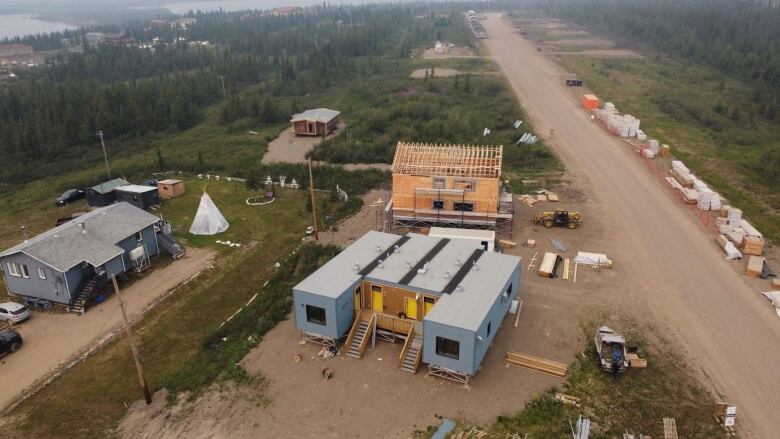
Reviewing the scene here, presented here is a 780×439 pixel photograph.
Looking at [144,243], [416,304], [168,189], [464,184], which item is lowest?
[168,189]

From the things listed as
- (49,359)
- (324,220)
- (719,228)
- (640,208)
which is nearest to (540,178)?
(640,208)

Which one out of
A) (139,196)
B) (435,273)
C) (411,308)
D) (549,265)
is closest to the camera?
(411,308)

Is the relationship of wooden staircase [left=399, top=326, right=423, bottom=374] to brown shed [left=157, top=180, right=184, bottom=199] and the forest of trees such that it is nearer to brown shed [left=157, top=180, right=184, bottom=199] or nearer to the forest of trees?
brown shed [left=157, top=180, right=184, bottom=199]

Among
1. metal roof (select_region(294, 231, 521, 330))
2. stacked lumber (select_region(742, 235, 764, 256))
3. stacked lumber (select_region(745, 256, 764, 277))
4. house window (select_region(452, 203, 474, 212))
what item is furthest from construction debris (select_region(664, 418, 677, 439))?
house window (select_region(452, 203, 474, 212))

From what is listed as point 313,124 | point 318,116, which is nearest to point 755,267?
point 313,124

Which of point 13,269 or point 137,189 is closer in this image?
point 13,269

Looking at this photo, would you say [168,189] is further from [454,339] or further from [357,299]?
[454,339]
